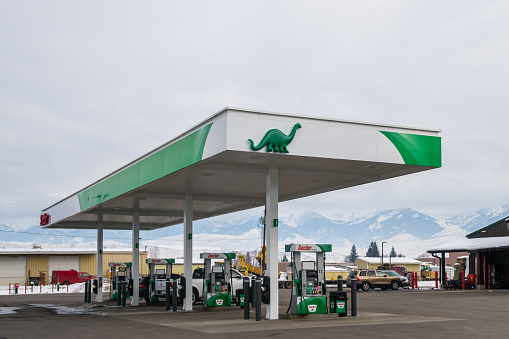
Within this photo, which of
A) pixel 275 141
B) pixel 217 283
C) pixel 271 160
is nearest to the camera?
pixel 275 141

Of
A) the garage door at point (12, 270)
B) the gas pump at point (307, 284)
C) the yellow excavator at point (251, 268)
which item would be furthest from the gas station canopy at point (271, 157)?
the garage door at point (12, 270)

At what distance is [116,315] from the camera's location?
2142 centimetres

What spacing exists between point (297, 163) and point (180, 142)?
340 cm

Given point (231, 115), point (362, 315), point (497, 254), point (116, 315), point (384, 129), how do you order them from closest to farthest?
point (231, 115) < point (384, 129) < point (362, 315) < point (116, 315) < point (497, 254)

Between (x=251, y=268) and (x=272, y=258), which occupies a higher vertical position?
(x=272, y=258)

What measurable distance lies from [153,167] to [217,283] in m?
5.83

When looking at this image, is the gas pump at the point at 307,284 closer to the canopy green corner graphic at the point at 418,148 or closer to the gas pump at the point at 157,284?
the canopy green corner graphic at the point at 418,148

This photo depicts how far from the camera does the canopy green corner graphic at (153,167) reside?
17.1m

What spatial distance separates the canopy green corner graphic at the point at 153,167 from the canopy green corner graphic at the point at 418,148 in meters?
5.20

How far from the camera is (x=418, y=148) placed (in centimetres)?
1812

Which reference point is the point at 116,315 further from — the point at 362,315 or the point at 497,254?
the point at 497,254

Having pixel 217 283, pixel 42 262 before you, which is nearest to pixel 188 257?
pixel 217 283

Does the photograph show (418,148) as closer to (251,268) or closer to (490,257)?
(490,257)

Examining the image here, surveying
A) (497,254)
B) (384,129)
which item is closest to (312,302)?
(384,129)
